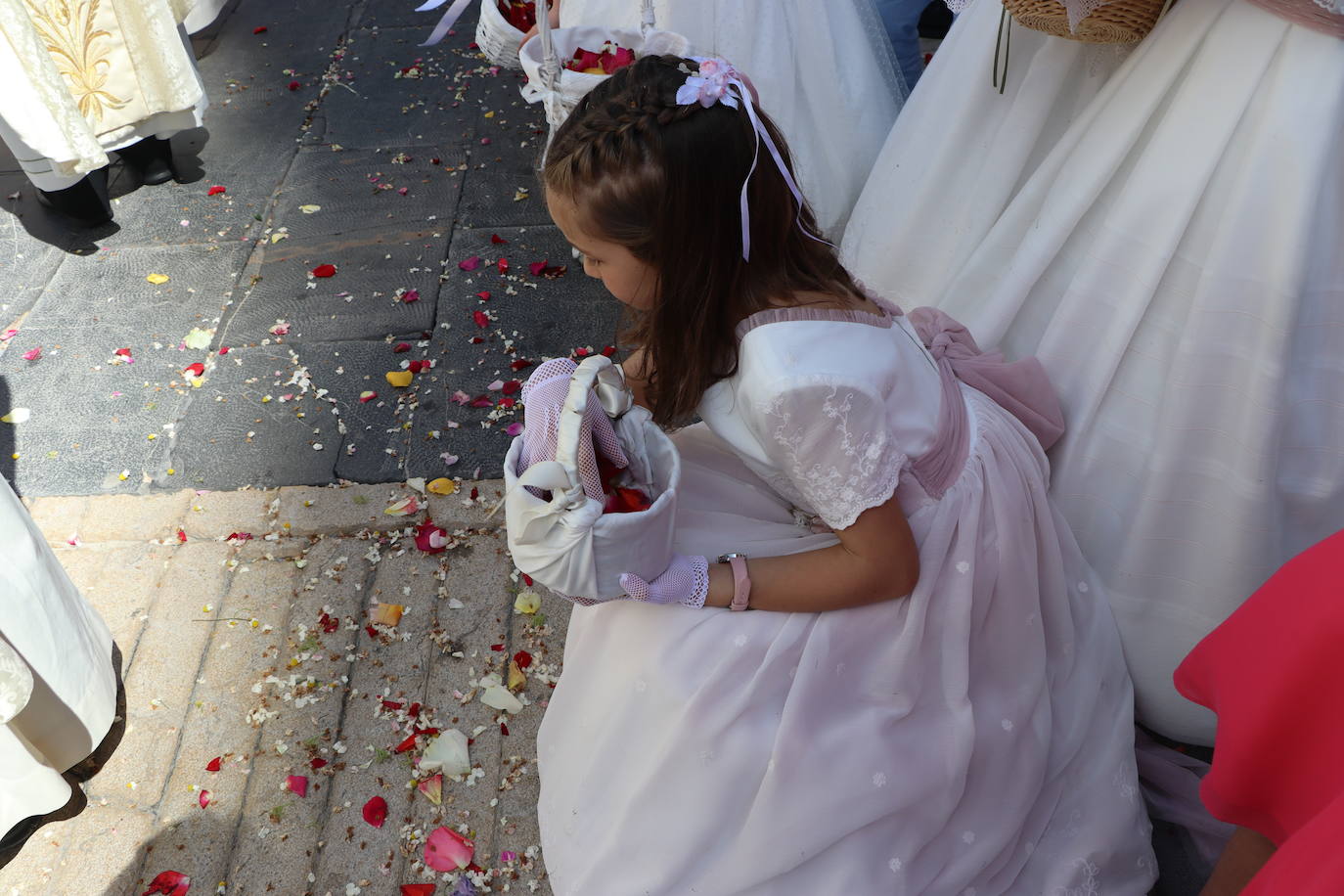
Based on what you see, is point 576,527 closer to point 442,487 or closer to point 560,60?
point 442,487

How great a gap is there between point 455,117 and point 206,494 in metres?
1.78

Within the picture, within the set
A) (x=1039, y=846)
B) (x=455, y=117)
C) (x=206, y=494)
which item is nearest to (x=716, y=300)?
(x=1039, y=846)

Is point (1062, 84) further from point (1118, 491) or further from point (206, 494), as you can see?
point (206, 494)

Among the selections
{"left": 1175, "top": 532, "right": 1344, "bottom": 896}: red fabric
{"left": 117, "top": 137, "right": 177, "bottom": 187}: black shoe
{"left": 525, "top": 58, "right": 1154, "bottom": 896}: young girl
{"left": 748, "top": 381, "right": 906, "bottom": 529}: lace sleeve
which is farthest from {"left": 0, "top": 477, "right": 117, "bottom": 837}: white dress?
{"left": 117, "top": 137, "right": 177, "bottom": 187}: black shoe

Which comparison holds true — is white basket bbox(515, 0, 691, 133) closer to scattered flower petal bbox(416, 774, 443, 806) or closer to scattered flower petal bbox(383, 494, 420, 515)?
scattered flower petal bbox(383, 494, 420, 515)

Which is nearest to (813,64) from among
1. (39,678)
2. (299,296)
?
(299,296)

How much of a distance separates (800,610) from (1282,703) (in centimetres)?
57

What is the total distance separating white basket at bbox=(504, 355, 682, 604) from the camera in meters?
1.20

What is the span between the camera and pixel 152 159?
10.5ft

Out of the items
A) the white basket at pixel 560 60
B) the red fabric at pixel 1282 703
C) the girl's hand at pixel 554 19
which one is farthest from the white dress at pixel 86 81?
the red fabric at pixel 1282 703

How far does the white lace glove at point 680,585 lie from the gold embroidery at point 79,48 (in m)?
2.48

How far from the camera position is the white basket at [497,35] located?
2445 millimetres

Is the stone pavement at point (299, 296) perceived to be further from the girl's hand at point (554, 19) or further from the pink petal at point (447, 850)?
the pink petal at point (447, 850)

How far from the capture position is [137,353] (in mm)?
2615
